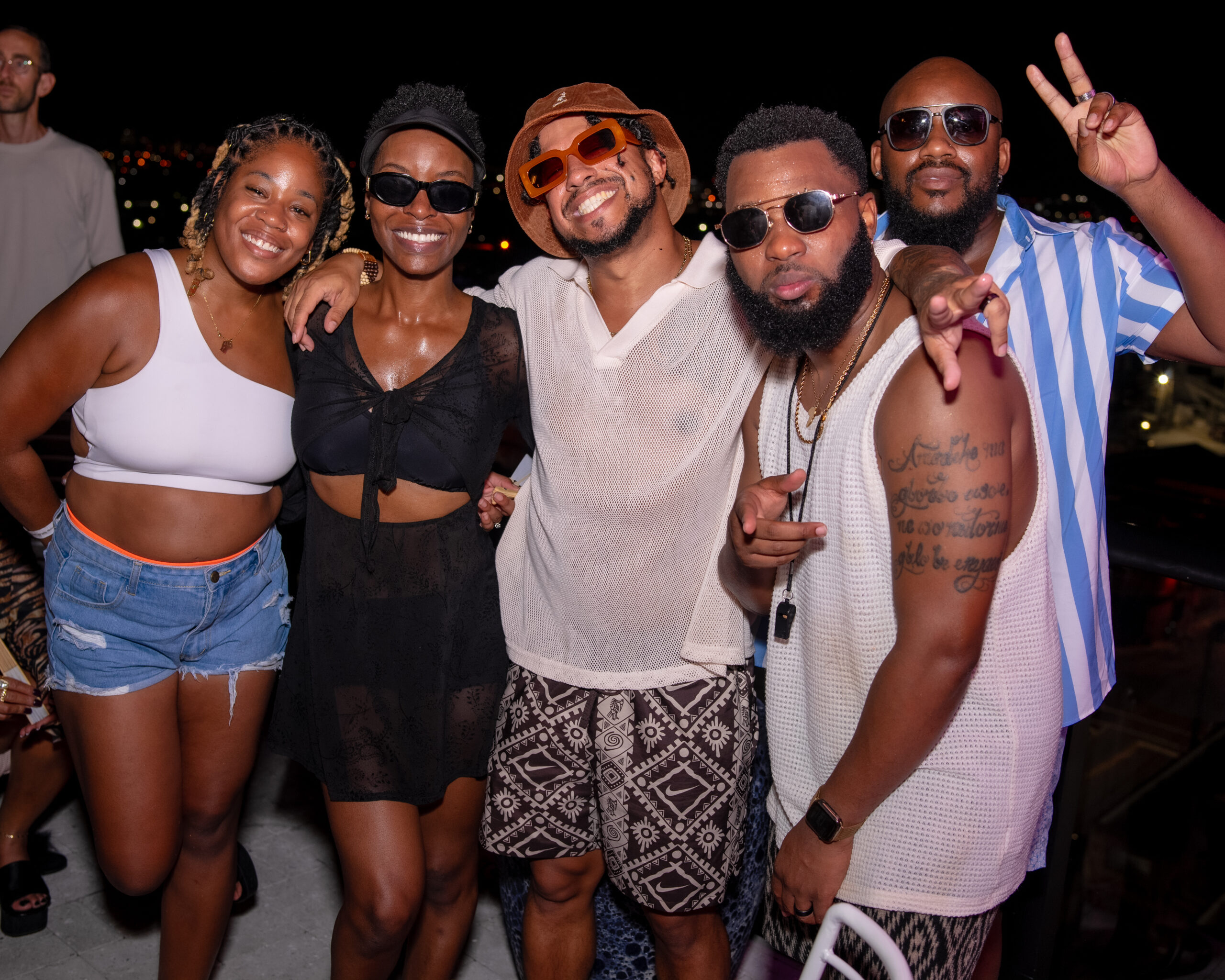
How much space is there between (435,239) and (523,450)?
1.61 meters

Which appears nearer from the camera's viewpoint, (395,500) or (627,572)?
(627,572)

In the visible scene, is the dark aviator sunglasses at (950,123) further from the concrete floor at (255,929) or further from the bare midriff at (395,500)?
the concrete floor at (255,929)

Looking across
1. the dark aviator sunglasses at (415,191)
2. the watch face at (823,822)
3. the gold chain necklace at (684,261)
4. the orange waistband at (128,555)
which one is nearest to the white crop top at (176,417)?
the orange waistband at (128,555)

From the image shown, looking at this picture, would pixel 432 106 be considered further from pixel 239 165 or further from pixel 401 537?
pixel 401 537

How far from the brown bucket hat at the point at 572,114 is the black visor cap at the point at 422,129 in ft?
0.38

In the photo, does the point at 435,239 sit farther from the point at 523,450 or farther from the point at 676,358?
the point at 523,450

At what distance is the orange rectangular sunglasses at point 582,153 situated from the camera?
2.24 meters

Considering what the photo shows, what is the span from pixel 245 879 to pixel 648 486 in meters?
1.82

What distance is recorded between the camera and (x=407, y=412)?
224 centimetres

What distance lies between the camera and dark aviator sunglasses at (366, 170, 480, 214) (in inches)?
90.0

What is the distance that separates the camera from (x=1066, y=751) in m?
2.37

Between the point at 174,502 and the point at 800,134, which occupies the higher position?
the point at 800,134

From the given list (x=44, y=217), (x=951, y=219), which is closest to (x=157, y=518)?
(x=951, y=219)

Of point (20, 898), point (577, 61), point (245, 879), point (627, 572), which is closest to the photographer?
point (627, 572)
